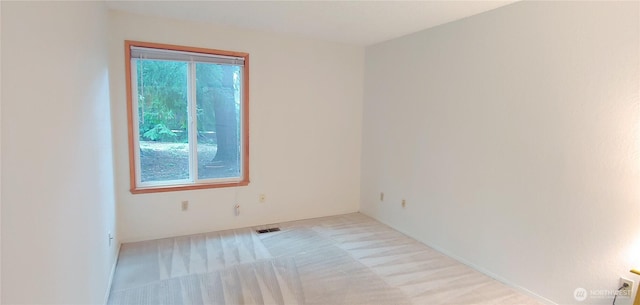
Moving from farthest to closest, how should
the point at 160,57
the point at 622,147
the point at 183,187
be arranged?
the point at 183,187 < the point at 160,57 < the point at 622,147

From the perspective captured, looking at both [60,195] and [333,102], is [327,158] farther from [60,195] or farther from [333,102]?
[60,195]

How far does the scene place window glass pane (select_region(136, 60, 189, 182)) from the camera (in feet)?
11.2

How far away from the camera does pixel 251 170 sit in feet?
12.9

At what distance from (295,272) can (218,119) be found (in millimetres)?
1933

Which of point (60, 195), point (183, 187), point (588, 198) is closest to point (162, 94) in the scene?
point (183, 187)

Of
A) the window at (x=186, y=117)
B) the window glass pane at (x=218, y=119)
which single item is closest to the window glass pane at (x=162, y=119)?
the window at (x=186, y=117)

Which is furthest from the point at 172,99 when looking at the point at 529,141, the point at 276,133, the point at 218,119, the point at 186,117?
the point at 529,141

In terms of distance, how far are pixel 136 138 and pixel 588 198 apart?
151 inches

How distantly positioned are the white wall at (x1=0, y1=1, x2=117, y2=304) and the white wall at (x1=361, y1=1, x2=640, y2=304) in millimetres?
2902

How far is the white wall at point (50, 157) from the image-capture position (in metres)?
0.95

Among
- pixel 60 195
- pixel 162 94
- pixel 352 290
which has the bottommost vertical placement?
pixel 352 290

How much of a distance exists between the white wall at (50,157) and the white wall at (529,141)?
9.52 ft

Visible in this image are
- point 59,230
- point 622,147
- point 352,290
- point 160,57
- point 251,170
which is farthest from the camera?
point 251,170

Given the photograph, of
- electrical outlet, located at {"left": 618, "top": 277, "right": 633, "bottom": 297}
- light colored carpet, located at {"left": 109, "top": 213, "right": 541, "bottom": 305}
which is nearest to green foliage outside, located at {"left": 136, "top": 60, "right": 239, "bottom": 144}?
light colored carpet, located at {"left": 109, "top": 213, "right": 541, "bottom": 305}
